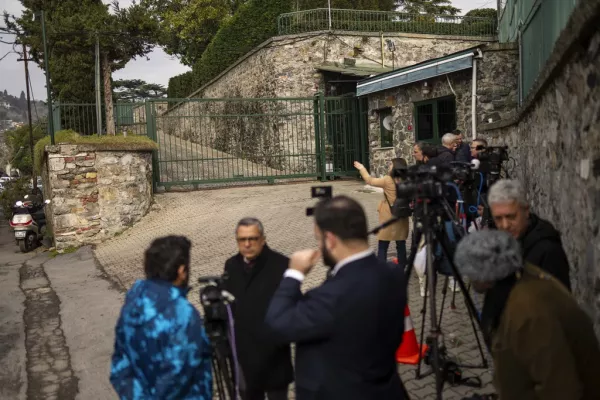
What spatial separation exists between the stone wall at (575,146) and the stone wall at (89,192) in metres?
8.64

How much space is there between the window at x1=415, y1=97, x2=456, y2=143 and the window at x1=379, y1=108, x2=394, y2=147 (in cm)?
146

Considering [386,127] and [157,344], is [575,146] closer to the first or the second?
[157,344]

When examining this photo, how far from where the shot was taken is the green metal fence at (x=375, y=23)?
63.6 feet

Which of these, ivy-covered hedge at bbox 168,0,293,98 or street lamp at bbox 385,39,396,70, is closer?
street lamp at bbox 385,39,396,70

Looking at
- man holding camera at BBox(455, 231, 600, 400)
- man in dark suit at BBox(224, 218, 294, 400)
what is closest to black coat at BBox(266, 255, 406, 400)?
man holding camera at BBox(455, 231, 600, 400)

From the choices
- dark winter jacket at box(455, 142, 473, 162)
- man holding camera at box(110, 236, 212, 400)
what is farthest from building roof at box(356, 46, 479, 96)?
man holding camera at box(110, 236, 212, 400)

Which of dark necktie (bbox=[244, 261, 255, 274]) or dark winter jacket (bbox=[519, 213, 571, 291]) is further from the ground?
dark winter jacket (bbox=[519, 213, 571, 291])

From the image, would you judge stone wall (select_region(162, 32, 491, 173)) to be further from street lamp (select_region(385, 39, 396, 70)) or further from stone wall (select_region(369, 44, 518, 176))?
stone wall (select_region(369, 44, 518, 176))

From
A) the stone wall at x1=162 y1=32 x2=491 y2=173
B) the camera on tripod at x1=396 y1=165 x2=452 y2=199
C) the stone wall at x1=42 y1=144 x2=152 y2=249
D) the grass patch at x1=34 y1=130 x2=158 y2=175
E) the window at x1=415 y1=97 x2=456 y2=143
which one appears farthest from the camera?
the stone wall at x1=162 y1=32 x2=491 y2=173

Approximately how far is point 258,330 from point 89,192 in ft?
30.8

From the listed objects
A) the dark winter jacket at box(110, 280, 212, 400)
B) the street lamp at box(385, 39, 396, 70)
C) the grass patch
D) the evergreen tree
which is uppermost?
the evergreen tree

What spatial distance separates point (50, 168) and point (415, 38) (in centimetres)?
1337

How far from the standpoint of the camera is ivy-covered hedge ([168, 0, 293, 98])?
20.9 meters

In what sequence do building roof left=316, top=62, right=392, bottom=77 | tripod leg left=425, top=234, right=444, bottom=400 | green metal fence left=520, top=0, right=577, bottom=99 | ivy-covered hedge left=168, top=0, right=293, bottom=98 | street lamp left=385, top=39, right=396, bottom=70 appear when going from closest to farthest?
tripod leg left=425, top=234, right=444, bottom=400 < green metal fence left=520, top=0, right=577, bottom=99 < building roof left=316, top=62, right=392, bottom=77 < street lamp left=385, top=39, right=396, bottom=70 < ivy-covered hedge left=168, top=0, right=293, bottom=98
